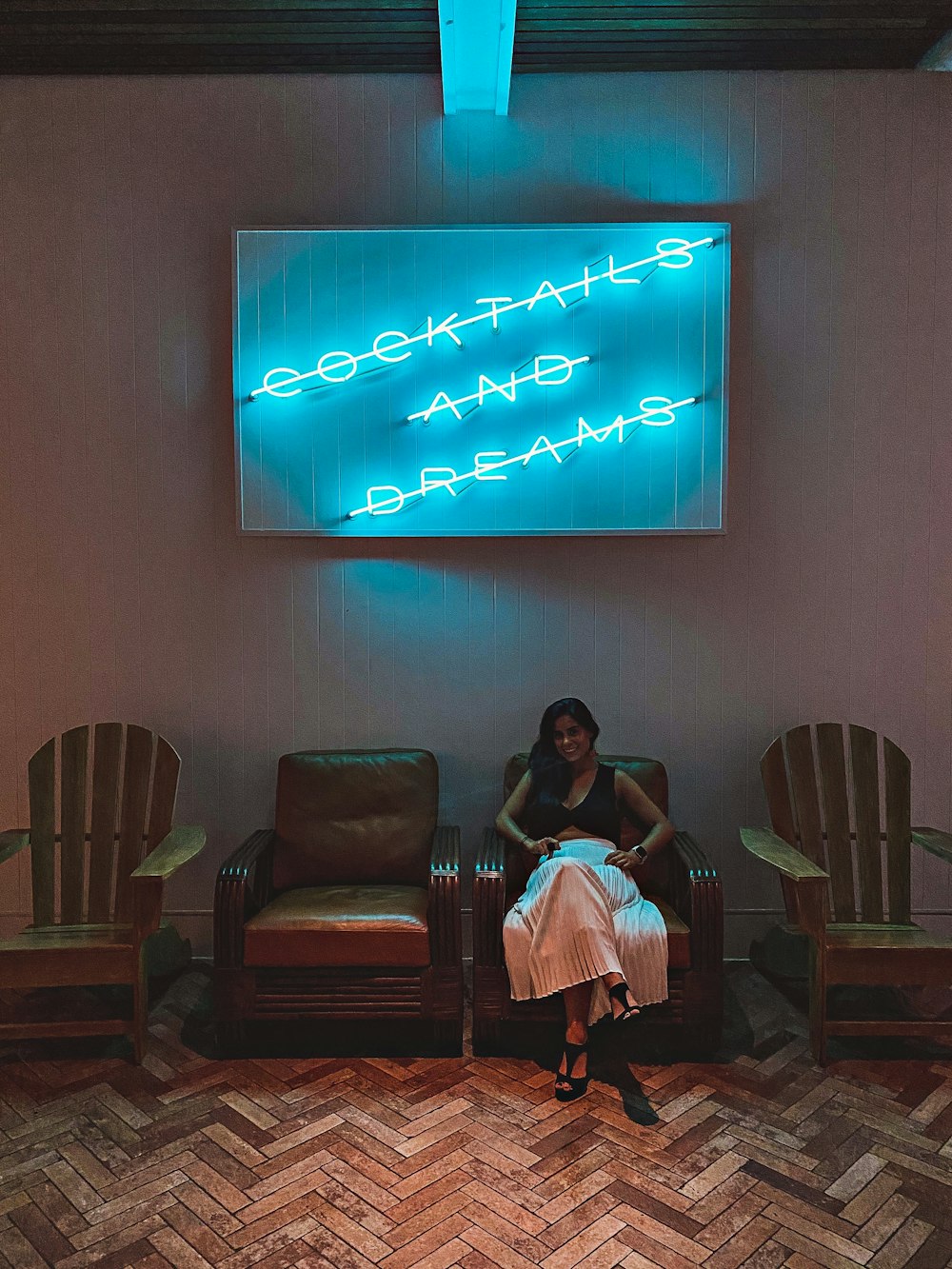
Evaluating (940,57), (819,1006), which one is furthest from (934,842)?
(940,57)

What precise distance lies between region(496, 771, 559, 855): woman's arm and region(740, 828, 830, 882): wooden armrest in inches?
28.7

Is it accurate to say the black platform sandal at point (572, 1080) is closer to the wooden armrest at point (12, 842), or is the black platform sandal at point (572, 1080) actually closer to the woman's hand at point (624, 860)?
the woman's hand at point (624, 860)

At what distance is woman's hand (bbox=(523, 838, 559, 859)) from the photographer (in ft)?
11.3

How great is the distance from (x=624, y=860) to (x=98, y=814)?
6.84ft

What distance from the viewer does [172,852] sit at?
3477 mm

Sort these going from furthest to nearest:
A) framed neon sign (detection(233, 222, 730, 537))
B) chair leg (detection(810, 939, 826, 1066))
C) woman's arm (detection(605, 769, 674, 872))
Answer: framed neon sign (detection(233, 222, 730, 537)), woman's arm (detection(605, 769, 674, 872)), chair leg (detection(810, 939, 826, 1066))

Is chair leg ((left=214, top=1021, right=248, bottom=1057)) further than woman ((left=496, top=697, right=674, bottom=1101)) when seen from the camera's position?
Yes

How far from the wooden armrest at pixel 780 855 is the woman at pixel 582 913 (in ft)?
1.03

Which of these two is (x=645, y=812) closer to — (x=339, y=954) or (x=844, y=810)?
(x=844, y=810)

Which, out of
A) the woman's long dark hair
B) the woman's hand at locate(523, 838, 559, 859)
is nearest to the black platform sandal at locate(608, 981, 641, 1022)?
the woman's hand at locate(523, 838, 559, 859)

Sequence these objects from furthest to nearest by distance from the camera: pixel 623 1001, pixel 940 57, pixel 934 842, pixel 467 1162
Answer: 1. pixel 940 57
2. pixel 934 842
3. pixel 623 1001
4. pixel 467 1162

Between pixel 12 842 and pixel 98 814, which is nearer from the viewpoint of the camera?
pixel 12 842

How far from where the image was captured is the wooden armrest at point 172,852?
129 inches

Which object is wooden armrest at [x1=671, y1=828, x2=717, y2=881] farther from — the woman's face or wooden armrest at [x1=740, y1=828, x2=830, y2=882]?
the woman's face
